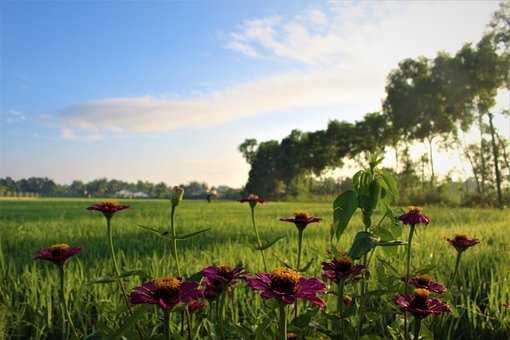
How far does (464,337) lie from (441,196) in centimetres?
2579

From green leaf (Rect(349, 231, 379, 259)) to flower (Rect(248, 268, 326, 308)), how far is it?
0.16 meters

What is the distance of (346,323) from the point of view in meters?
1.44

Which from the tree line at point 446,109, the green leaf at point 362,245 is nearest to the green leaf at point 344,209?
the green leaf at point 362,245

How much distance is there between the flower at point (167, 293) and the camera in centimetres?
100

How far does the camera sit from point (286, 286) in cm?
108

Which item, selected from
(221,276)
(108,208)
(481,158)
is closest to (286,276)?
(221,276)

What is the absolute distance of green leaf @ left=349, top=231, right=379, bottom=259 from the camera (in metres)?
1.20

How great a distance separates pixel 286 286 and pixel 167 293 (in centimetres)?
30

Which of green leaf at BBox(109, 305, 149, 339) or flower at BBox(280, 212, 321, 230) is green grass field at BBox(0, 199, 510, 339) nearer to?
green leaf at BBox(109, 305, 149, 339)

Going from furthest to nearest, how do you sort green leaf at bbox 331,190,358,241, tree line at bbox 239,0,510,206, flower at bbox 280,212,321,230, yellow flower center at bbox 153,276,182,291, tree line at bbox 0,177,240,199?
tree line at bbox 0,177,240,199, tree line at bbox 239,0,510,206, flower at bbox 280,212,321,230, green leaf at bbox 331,190,358,241, yellow flower center at bbox 153,276,182,291

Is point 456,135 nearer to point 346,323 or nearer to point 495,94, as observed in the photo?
point 495,94

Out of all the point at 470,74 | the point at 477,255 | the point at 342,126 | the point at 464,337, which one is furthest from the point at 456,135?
the point at 464,337

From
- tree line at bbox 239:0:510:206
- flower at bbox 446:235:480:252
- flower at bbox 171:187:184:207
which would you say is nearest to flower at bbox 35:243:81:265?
flower at bbox 171:187:184:207

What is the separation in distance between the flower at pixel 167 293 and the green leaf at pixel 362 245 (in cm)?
46
